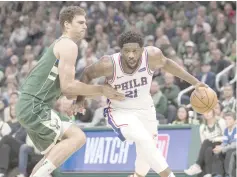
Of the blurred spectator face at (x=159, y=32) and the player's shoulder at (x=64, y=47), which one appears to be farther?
the blurred spectator face at (x=159, y=32)

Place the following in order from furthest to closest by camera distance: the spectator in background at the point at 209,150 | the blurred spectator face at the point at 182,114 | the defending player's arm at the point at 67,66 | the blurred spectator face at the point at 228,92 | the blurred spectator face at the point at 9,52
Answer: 1. the blurred spectator face at the point at 9,52
2. the blurred spectator face at the point at 228,92
3. the blurred spectator face at the point at 182,114
4. the spectator in background at the point at 209,150
5. the defending player's arm at the point at 67,66

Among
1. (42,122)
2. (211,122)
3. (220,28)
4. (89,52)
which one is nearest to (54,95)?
(42,122)

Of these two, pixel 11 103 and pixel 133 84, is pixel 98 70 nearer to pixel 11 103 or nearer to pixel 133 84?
pixel 133 84

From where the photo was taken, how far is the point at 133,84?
8.19 metres

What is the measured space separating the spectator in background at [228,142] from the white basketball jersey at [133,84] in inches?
135

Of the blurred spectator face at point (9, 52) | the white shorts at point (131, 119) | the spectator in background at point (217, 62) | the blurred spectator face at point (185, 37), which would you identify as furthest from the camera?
the blurred spectator face at point (9, 52)

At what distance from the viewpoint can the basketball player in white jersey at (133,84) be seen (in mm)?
7988

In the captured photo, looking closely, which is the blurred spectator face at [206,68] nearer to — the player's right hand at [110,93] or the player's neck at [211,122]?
the player's neck at [211,122]

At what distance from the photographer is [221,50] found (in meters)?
16.0

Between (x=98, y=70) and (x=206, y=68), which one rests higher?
(x=206, y=68)

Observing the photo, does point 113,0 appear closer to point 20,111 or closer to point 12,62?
point 12,62

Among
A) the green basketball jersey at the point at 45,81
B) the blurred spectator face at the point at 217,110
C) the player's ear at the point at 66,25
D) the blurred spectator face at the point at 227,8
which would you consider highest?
the blurred spectator face at the point at 227,8

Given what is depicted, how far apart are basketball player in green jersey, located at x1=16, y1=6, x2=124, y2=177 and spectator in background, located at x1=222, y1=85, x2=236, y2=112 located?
240 inches

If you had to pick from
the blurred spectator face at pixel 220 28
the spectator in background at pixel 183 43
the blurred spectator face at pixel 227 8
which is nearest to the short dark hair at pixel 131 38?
the spectator in background at pixel 183 43
